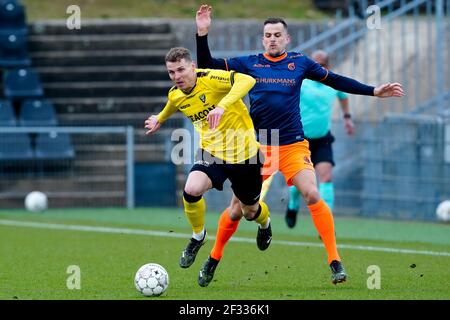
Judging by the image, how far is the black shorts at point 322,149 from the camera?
13.1 m

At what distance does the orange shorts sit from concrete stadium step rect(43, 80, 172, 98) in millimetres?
10918

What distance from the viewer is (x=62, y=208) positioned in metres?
18.6

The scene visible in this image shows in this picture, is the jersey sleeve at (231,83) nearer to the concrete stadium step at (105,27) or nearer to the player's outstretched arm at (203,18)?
the player's outstretched arm at (203,18)

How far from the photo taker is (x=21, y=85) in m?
19.9

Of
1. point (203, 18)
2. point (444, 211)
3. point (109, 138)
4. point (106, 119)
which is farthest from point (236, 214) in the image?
point (106, 119)

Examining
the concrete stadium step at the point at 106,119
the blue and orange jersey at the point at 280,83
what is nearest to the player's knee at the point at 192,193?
the blue and orange jersey at the point at 280,83

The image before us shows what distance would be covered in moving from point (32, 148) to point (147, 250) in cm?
697

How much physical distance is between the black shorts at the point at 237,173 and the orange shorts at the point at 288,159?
330mm

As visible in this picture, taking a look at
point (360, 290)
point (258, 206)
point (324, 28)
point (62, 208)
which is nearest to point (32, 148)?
point (62, 208)

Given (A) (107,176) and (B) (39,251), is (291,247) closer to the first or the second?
(B) (39,251)

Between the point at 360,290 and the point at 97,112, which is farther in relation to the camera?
the point at 97,112

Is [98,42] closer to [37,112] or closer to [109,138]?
[37,112]

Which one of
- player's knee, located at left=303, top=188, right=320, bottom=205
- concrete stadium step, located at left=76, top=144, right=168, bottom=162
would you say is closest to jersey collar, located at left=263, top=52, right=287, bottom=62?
player's knee, located at left=303, top=188, right=320, bottom=205

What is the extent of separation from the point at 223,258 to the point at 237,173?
2.22m
